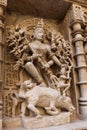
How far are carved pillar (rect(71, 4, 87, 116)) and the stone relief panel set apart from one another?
12 cm

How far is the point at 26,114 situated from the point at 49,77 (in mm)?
537

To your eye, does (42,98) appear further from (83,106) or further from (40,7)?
(40,7)

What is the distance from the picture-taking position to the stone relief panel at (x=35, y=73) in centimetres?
181

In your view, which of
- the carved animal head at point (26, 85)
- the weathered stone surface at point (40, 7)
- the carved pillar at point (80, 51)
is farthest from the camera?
the weathered stone surface at point (40, 7)

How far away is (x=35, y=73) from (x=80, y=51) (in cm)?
72

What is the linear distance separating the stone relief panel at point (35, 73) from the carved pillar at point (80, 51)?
0.40ft

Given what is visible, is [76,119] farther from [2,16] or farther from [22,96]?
[2,16]

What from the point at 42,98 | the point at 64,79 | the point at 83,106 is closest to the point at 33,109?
the point at 42,98

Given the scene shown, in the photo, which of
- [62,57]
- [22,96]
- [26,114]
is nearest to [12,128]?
[26,114]

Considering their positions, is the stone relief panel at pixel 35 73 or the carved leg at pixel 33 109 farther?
the stone relief panel at pixel 35 73

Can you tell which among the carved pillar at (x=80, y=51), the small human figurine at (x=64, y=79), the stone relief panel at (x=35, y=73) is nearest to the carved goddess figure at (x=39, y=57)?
the stone relief panel at (x=35, y=73)

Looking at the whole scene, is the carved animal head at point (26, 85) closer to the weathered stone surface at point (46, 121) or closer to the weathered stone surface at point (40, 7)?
the weathered stone surface at point (46, 121)

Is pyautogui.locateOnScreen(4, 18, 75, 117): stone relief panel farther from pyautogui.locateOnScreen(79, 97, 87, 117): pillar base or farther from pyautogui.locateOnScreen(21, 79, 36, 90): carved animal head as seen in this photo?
pyautogui.locateOnScreen(79, 97, 87, 117): pillar base

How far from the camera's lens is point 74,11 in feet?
7.50
